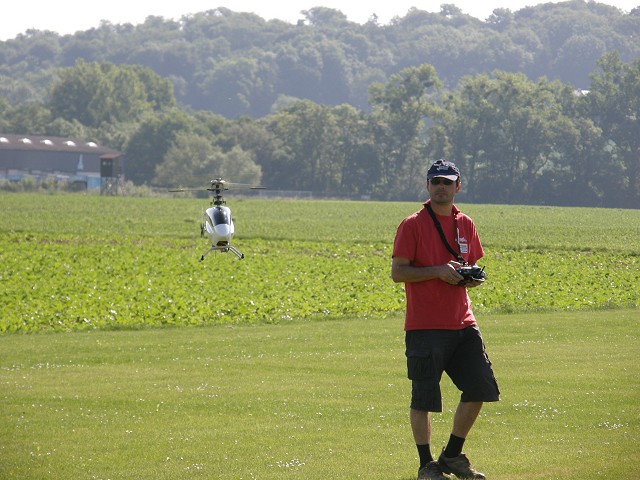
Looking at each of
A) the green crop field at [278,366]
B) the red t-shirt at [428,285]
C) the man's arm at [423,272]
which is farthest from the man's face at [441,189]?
the green crop field at [278,366]

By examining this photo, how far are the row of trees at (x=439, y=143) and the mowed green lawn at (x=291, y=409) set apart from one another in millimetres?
89984

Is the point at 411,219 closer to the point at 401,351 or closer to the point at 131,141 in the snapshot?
the point at 401,351

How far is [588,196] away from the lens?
12506 centimetres

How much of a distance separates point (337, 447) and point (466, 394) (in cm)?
191

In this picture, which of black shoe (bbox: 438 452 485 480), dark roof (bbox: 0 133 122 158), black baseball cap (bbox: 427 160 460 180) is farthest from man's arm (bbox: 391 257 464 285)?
dark roof (bbox: 0 133 122 158)

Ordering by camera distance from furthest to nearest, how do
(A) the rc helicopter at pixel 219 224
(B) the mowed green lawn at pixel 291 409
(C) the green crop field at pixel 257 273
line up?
(C) the green crop field at pixel 257 273, (A) the rc helicopter at pixel 219 224, (B) the mowed green lawn at pixel 291 409

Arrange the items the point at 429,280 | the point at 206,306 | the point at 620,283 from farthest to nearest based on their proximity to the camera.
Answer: the point at 620,283 → the point at 206,306 → the point at 429,280

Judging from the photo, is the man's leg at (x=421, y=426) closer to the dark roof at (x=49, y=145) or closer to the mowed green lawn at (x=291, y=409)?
the mowed green lawn at (x=291, y=409)

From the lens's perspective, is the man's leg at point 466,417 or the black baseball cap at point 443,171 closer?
the black baseball cap at point 443,171

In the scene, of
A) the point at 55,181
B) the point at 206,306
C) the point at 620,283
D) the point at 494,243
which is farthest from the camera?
the point at 55,181

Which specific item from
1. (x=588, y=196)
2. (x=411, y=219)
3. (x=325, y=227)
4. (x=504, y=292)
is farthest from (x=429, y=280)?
(x=588, y=196)

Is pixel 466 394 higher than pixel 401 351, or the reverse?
pixel 466 394

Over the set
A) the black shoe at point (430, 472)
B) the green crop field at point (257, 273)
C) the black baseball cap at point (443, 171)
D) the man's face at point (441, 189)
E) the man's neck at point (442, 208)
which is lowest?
the green crop field at point (257, 273)

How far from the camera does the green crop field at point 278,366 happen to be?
10.7 meters
